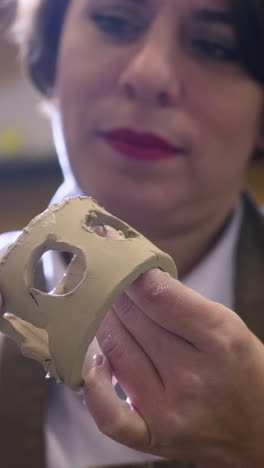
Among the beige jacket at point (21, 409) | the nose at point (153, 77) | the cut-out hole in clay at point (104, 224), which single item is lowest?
the beige jacket at point (21, 409)

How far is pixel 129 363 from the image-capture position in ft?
0.64

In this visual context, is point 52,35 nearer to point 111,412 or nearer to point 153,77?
point 153,77

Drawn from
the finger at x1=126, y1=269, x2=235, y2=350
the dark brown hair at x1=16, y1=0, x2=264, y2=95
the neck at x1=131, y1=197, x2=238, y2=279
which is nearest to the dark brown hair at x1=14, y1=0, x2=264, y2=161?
the dark brown hair at x1=16, y1=0, x2=264, y2=95

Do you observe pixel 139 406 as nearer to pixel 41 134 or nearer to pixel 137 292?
pixel 137 292

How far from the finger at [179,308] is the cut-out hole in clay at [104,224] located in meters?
0.02

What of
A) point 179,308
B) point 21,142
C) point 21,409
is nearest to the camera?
point 179,308

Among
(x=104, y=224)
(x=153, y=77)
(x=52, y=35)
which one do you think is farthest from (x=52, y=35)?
(x=104, y=224)

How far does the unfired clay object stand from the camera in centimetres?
17

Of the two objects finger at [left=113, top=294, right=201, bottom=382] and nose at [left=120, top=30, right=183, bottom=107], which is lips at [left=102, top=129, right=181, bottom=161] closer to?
nose at [left=120, top=30, right=183, bottom=107]

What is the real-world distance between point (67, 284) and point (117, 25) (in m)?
0.22

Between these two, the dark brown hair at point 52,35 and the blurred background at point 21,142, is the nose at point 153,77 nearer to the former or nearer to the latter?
the dark brown hair at point 52,35

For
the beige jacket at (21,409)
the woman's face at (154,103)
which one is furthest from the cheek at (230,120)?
the beige jacket at (21,409)

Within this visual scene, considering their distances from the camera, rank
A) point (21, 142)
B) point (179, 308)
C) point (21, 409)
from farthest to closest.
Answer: point (21, 142)
point (21, 409)
point (179, 308)

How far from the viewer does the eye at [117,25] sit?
1.08ft
